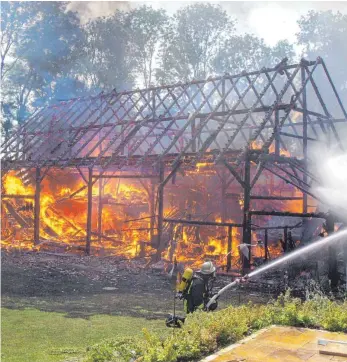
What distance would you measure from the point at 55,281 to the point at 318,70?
4063 centimetres

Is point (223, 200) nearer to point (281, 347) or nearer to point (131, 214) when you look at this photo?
point (131, 214)

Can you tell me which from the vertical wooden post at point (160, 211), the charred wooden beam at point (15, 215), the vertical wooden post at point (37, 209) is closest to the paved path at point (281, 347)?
the vertical wooden post at point (160, 211)

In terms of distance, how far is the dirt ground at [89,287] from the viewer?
11.5 meters

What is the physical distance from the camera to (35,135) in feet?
86.5

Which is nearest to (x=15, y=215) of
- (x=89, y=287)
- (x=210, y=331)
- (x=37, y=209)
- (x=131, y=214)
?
(x=37, y=209)

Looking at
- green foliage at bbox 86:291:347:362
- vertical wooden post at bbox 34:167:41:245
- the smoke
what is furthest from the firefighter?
vertical wooden post at bbox 34:167:41:245

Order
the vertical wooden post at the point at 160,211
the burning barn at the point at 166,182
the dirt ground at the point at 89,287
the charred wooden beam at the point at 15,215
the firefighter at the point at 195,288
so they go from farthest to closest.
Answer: the charred wooden beam at the point at 15,215
the vertical wooden post at the point at 160,211
the burning barn at the point at 166,182
the dirt ground at the point at 89,287
the firefighter at the point at 195,288

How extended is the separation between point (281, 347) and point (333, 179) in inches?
447

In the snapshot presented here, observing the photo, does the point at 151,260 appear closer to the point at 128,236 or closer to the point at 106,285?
the point at 106,285

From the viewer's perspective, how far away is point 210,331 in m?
6.62

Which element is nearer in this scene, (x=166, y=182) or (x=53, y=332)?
(x=53, y=332)

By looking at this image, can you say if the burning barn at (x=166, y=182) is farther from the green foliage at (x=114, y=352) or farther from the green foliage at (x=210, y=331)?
the green foliage at (x=114, y=352)

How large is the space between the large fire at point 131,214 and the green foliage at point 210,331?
8884 mm

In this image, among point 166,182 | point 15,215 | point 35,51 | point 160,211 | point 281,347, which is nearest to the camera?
point 281,347
